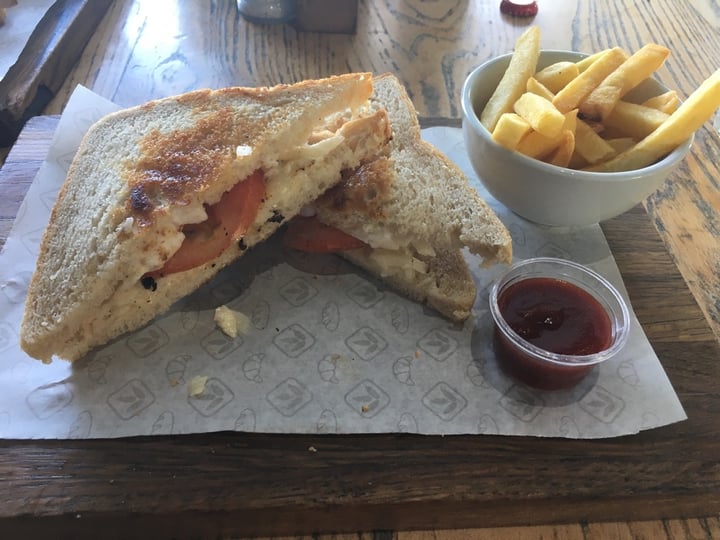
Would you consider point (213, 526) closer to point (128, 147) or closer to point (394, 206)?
point (394, 206)

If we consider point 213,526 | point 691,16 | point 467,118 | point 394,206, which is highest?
point 467,118

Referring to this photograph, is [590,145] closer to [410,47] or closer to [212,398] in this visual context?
[212,398]

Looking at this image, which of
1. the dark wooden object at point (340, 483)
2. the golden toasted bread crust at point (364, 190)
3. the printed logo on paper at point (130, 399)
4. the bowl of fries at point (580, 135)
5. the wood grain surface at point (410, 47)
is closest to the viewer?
the dark wooden object at point (340, 483)

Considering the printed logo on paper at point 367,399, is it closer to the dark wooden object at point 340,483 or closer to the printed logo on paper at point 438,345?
the dark wooden object at point 340,483

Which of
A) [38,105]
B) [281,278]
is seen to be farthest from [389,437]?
[38,105]

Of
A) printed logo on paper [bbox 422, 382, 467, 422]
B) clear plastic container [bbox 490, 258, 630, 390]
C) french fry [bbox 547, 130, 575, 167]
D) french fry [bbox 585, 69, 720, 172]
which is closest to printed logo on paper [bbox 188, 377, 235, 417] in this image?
printed logo on paper [bbox 422, 382, 467, 422]

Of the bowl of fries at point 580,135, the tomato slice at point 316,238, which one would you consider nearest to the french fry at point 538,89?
the bowl of fries at point 580,135
